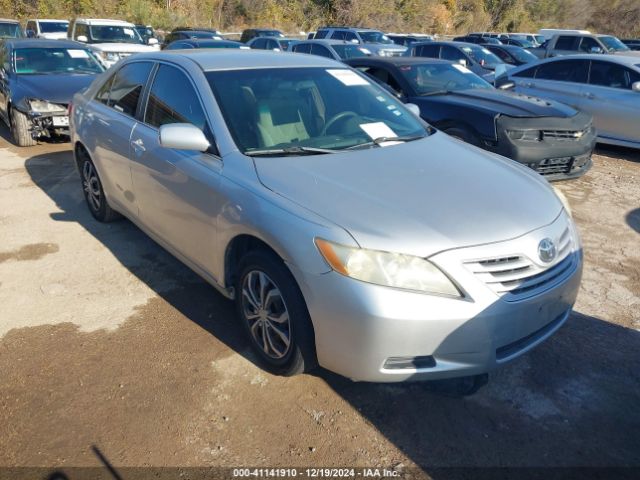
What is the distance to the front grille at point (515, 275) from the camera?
241 cm

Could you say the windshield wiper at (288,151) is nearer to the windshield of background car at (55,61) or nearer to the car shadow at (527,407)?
the car shadow at (527,407)

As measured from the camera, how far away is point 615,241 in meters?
5.00

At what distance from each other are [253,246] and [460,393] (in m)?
1.38

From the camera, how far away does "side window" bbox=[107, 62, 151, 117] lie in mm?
4062

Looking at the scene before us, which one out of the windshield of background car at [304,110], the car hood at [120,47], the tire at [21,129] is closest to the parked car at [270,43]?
the car hood at [120,47]

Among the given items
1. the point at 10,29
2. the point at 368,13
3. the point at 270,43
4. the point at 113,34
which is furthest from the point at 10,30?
the point at 368,13

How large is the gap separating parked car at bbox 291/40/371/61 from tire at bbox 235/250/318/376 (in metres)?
11.2

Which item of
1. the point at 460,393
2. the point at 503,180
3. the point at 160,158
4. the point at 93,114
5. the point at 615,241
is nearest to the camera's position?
the point at 460,393

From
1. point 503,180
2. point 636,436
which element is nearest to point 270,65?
point 503,180

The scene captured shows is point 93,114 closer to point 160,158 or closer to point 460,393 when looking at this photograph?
point 160,158

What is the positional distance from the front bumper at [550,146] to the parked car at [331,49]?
8.17m

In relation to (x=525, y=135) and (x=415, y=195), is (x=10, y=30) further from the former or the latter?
(x=415, y=195)

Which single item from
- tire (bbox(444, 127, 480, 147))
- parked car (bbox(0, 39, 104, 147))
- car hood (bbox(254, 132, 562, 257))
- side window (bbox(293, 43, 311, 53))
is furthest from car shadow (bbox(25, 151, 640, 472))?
side window (bbox(293, 43, 311, 53))

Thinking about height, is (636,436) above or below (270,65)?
below
